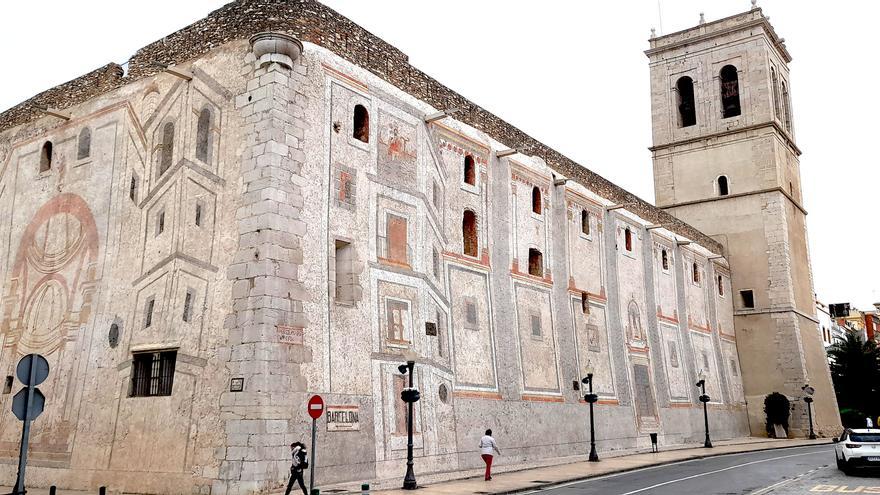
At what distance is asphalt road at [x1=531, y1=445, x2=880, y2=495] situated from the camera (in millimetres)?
13805

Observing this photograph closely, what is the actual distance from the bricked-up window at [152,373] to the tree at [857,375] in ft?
141

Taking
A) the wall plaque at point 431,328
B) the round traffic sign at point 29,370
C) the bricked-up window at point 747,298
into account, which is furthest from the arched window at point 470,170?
the bricked-up window at point 747,298

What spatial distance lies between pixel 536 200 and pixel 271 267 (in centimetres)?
1213

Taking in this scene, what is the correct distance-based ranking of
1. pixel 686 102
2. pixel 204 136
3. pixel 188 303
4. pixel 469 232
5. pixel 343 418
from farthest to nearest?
pixel 686 102
pixel 469 232
pixel 204 136
pixel 188 303
pixel 343 418

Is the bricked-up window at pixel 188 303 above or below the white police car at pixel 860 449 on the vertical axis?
above

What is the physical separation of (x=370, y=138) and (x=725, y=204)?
88.0ft

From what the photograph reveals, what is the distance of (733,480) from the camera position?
51.8ft

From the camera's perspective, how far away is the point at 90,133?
18.9 m

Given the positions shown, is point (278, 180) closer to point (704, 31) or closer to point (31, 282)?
point (31, 282)

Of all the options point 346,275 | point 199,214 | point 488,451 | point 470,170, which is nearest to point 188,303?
point 199,214

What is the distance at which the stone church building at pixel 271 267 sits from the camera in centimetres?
1441

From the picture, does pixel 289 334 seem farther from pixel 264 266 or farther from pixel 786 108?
pixel 786 108

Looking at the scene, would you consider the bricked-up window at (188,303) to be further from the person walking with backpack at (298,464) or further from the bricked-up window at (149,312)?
the person walking with backpack at (298,464)

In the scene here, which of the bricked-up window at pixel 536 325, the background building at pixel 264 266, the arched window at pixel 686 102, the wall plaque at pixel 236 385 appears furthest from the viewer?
the arched window at pixel 686 102
